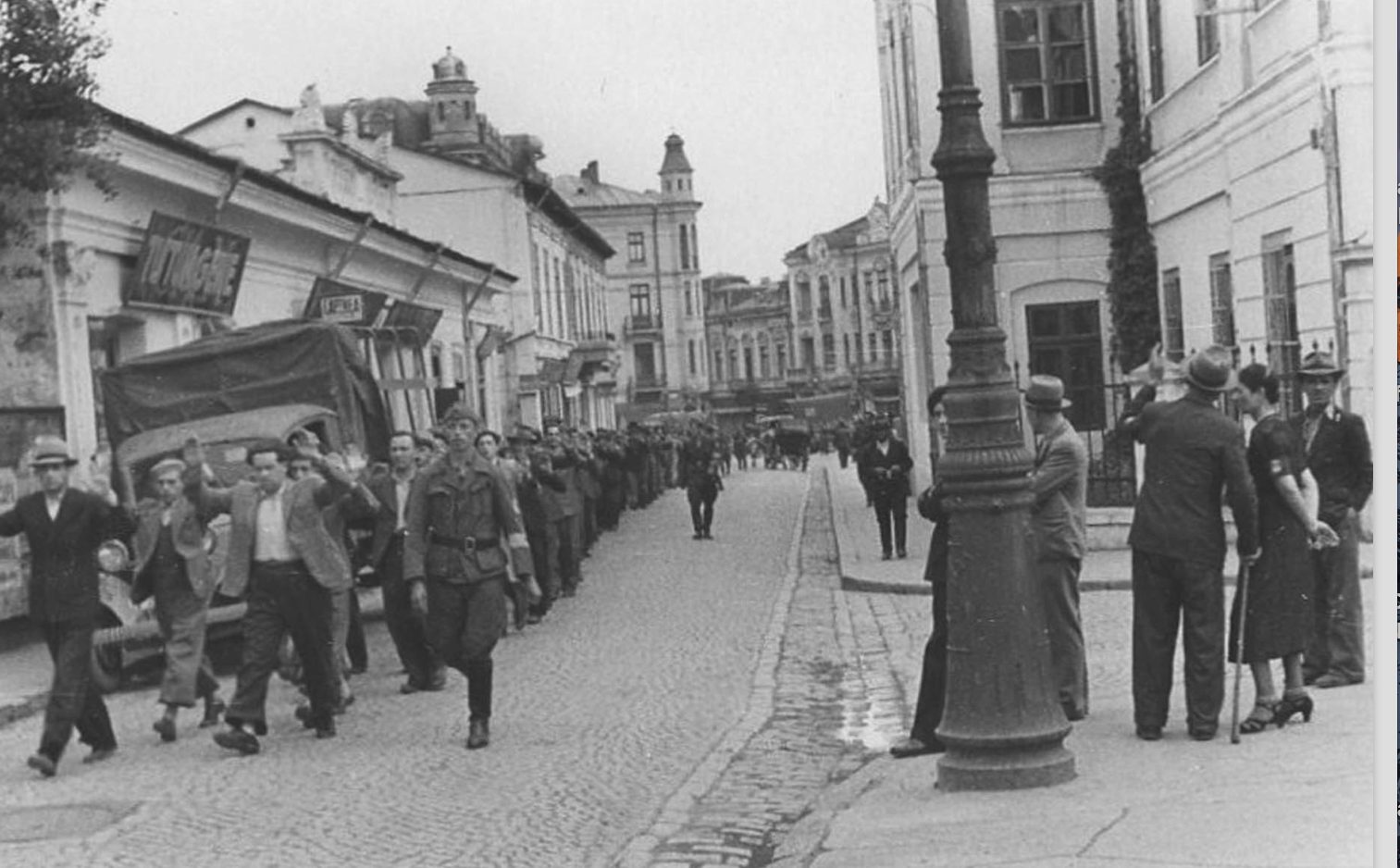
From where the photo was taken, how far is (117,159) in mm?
17094

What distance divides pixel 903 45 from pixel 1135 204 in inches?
200

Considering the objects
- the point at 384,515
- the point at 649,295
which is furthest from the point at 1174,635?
the point at 649,295

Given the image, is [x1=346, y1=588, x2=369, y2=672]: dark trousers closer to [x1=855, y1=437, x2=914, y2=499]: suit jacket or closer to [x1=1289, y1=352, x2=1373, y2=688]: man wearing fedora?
[x1=1289, y1=352, x2=1373, y2=688]: man wearing fedora

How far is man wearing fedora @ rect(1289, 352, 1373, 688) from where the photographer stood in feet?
31.0

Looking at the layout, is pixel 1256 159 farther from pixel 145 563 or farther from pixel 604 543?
pixel 604 543

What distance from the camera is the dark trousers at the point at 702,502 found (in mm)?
26344

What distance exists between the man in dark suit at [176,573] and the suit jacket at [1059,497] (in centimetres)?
481

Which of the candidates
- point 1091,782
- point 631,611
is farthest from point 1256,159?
point 1091,782

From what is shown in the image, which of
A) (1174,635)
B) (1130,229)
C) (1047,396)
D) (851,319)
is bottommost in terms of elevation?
(1174,635)

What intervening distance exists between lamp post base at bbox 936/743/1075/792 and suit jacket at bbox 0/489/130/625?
4720 mm

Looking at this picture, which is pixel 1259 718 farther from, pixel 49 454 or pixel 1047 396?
pixel 49 454

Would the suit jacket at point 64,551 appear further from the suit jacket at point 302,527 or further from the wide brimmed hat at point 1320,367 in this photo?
the wide brimmed hat at point 1320,367

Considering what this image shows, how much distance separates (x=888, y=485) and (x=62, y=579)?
39.5 ft

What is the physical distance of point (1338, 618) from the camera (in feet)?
32.0
